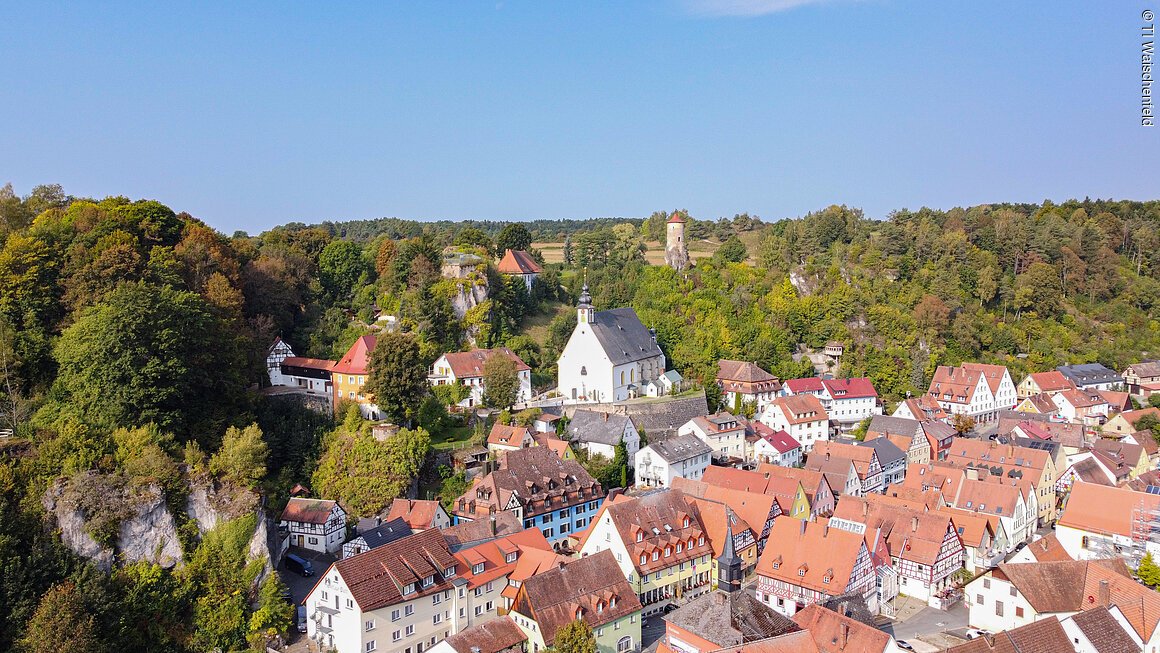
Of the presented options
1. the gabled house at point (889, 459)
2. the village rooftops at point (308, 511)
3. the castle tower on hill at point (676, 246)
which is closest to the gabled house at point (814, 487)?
the gabled house at point (889, 459)

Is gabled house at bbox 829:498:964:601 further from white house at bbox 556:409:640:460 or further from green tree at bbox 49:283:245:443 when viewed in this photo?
green tree at bbox 49:283:245:443

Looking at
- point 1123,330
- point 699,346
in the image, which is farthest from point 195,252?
point 1123,330

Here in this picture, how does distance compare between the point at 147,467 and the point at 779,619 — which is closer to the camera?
the point at 779,619

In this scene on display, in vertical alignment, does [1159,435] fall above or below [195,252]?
below

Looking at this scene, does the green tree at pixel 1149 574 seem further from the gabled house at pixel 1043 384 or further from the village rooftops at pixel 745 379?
the gabled house at pixel 1043 384

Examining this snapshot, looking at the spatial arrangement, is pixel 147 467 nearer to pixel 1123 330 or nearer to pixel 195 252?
pixel 195 252

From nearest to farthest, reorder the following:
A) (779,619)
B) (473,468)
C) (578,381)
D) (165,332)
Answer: (779,619)
(165,332)
(473,468)
(578,381)

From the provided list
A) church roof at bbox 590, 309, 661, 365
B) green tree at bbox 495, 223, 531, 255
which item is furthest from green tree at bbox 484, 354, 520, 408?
green tree at bbox 495, 223, 531, 255
